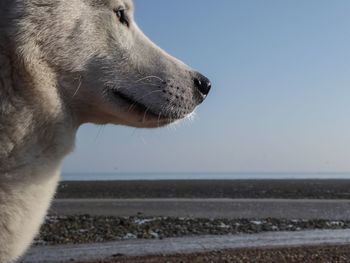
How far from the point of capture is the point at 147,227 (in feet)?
68.7

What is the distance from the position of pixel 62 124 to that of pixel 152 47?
112cm

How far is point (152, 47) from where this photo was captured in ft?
13.9

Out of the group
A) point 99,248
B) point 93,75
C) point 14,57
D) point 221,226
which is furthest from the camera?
point 221,226

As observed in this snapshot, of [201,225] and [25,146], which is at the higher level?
[25,146]

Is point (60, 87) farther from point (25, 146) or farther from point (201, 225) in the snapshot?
point (201, 225)

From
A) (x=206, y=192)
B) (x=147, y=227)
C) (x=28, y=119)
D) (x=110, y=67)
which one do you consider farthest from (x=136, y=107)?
(x=206, y=192)

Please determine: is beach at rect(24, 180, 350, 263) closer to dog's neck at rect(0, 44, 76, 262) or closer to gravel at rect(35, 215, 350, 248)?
gravel at rect(35, 215, 350, 248)

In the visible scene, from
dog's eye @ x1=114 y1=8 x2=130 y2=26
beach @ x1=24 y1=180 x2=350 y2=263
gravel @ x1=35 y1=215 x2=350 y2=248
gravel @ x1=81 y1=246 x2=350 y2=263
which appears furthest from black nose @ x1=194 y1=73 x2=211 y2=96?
gravel @ x1=35 y1=215 x2=350 y2=248

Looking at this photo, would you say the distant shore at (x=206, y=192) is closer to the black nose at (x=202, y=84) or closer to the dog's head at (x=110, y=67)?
the black nose at (x=202, y=84)

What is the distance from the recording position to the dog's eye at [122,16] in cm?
400

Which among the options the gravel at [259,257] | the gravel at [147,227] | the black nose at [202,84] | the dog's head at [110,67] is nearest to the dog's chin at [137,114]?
the dog's head at [110,67]

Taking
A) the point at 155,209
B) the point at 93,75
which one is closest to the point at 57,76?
the point at 93,75

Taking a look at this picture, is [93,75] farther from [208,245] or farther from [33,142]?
[208,245]

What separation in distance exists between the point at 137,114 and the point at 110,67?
41 centimetres
